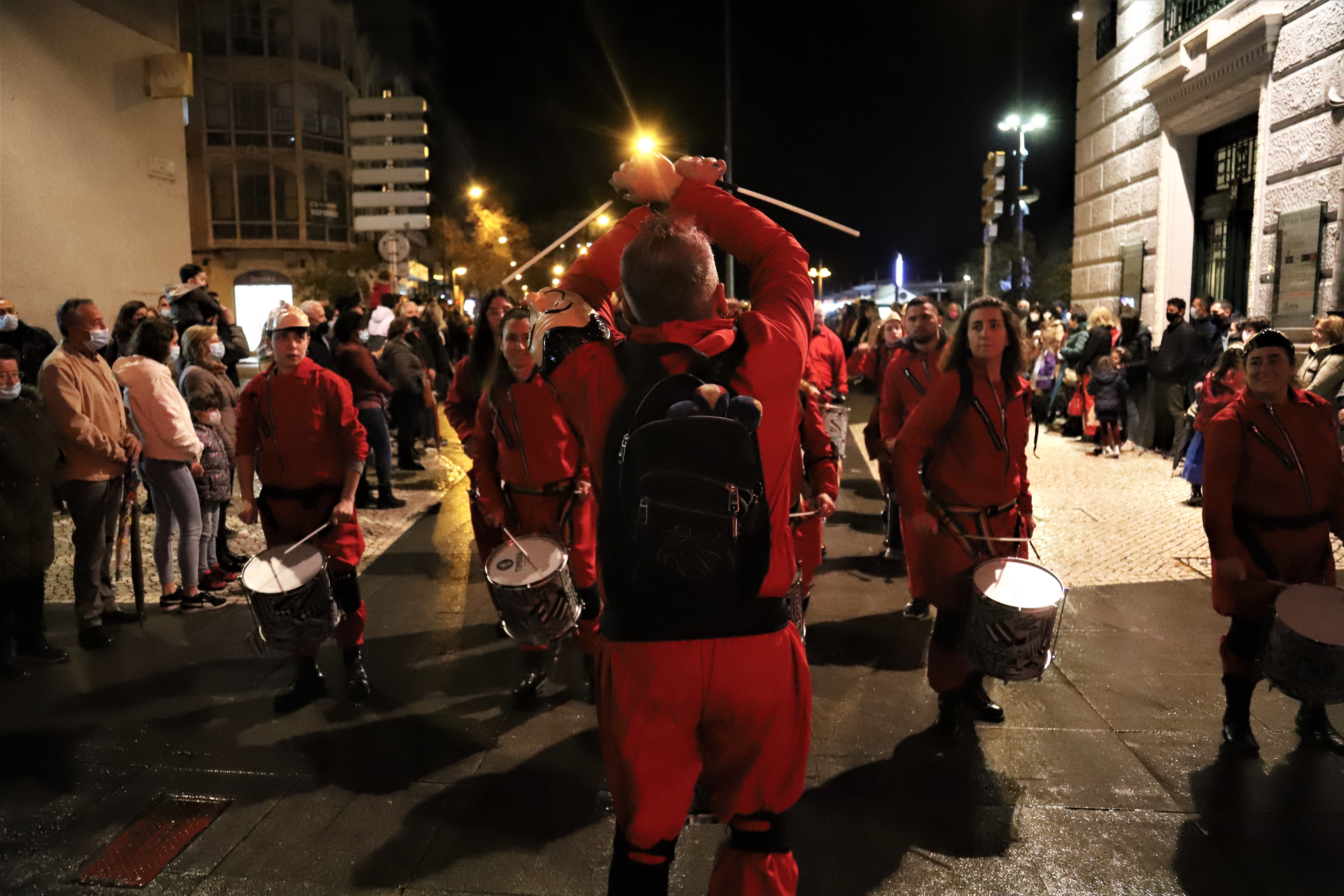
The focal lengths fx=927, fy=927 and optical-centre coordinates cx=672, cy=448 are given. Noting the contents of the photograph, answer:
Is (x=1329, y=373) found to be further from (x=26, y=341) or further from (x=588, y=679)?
(x=26, y=341)

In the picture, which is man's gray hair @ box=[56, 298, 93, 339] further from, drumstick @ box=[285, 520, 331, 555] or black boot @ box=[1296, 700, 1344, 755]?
black boot @ box=[1296, 700, 1344, 755]

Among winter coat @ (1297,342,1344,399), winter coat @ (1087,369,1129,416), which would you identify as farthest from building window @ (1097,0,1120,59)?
winter coat @ (1297,342,1344,399)

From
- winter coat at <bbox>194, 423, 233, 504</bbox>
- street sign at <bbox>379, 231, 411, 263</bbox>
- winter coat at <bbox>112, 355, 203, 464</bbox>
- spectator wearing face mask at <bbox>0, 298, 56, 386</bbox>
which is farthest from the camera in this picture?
street sign at <bbox>379, 231, 411, 263</bbox>

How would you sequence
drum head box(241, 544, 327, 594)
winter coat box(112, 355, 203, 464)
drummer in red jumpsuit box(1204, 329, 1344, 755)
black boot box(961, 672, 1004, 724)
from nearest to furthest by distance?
drummer in red jumpsuit box(1204, 329, 1344, 755), drum head box(241, 544, 327, 594), black boot box(961, 672, 1004, 724), winter coat box(112, 355, 203, 464)

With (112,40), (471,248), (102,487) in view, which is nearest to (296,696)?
(102,487)

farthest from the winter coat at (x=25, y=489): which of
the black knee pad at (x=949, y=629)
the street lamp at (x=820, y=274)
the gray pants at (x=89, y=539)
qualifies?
the street lamp at (x=820, y=274)

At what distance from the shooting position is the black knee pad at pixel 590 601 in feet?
16.1

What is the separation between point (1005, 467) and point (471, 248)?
38.5 metres

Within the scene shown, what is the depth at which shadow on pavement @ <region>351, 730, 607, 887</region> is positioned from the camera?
330 centimetres

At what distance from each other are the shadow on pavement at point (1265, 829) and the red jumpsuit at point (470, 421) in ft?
11.2

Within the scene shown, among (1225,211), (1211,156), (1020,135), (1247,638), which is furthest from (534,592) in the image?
(1020,135)

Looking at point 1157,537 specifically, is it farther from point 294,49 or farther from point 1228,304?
point 294,49

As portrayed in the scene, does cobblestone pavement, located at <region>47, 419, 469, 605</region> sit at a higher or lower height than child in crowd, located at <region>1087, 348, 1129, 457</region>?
lower

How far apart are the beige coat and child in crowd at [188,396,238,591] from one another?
2.43 ft
